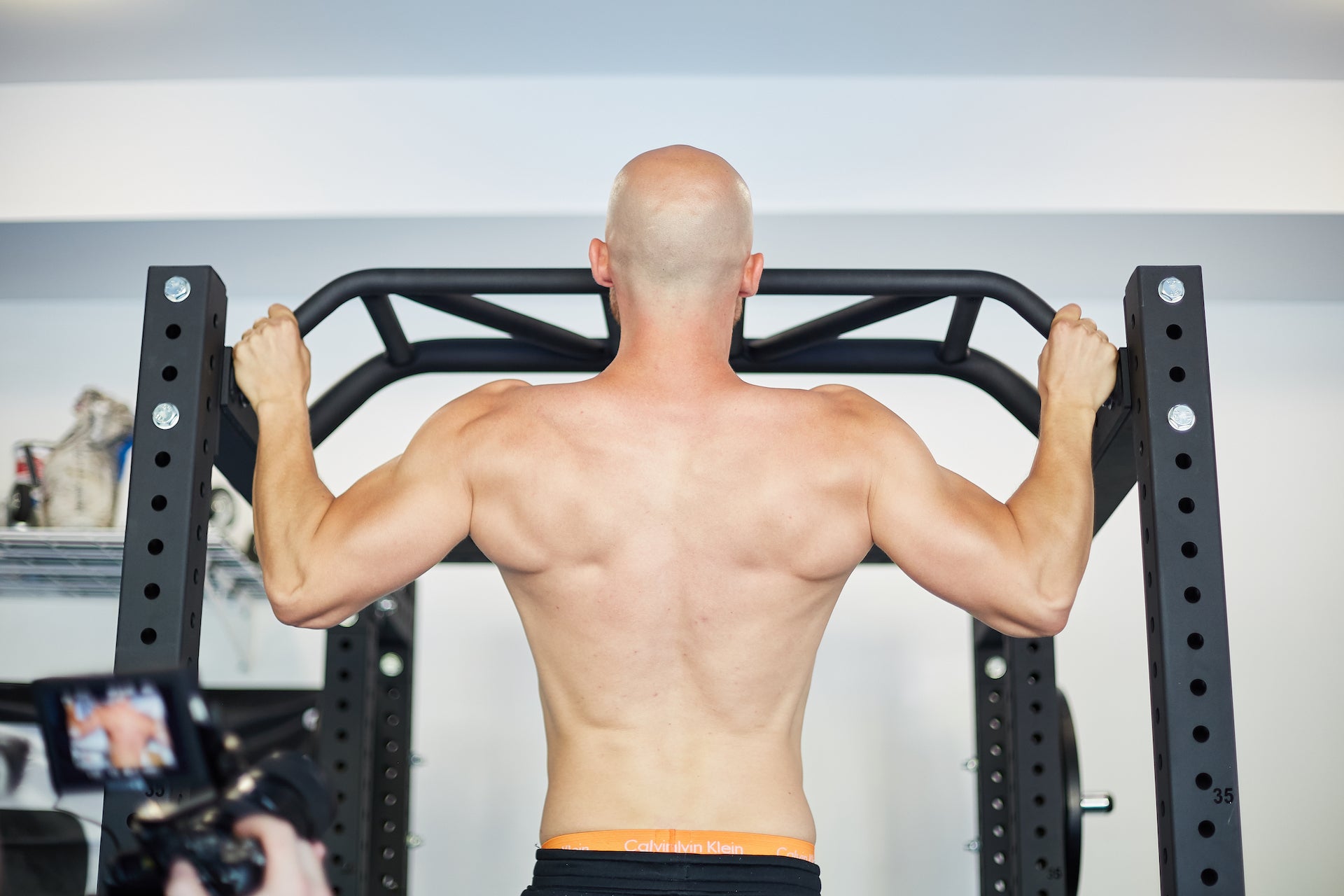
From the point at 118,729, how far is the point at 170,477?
2.21ft

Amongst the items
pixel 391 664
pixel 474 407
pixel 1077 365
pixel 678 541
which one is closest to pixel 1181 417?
pixel 1077 365

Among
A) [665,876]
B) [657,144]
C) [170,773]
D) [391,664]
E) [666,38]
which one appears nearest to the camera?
[170,773]

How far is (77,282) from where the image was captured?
3.19 m

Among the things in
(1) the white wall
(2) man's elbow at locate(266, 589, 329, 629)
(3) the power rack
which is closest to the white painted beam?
(1) the white wall

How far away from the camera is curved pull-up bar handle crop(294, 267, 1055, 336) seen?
54.7 inches

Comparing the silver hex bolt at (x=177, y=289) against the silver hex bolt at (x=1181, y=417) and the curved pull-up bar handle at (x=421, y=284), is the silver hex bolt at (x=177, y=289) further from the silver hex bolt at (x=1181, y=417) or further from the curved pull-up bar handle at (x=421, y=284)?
the silver hex bolt at (x=1181, y=417)

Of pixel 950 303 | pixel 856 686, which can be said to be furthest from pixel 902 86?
pixel 856 686

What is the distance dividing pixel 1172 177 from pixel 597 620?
2.12 metres

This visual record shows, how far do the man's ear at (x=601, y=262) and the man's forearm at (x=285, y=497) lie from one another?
370 millimetres

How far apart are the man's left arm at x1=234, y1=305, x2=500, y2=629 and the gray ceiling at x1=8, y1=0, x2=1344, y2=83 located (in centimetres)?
153

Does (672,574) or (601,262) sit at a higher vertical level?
(601,262)

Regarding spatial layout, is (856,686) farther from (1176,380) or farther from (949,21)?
(1176,380)

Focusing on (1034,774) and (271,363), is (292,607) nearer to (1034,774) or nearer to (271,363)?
(271,363)

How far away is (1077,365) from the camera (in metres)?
1.38
